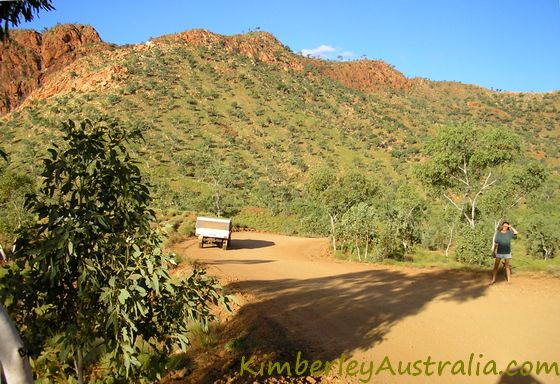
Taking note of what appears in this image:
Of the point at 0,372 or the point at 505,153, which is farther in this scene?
the point at 505,153

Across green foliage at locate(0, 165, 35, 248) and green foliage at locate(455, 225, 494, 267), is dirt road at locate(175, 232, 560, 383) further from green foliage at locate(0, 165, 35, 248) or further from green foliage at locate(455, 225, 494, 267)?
green foliage at locate(0, 165, 35, 248)

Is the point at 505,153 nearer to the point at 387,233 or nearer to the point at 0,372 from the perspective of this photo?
the point at 387,233

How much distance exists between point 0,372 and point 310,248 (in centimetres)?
2003

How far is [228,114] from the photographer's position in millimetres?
61156

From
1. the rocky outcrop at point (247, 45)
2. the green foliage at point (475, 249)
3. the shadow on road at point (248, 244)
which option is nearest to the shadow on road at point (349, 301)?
the green foliage at point (475, 249)

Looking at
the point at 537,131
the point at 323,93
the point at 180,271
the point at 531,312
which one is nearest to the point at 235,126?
the point at 323,93

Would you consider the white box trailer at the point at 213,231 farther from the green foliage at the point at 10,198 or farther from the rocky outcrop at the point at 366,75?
the rocky outcrop at the point at 366,75

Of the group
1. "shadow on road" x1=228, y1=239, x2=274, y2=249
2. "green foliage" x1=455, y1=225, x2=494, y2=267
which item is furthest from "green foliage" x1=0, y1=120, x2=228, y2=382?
"shadow on road" x1=228, y1=239, x2=274, y2=249

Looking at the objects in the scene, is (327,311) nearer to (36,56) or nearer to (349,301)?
(349,301)

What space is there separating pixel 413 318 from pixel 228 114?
56519 mm

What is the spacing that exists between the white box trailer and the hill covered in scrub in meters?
14.2

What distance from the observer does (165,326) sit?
386cm

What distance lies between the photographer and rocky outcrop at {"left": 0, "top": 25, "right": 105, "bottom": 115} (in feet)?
268

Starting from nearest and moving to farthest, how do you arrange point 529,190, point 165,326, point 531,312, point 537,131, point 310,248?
point 165,326
point 531,312
point 529,190
point 310,248
point 537,131
